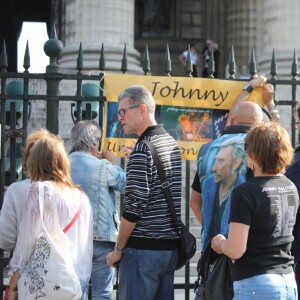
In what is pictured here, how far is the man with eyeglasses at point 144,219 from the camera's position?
5027 mm

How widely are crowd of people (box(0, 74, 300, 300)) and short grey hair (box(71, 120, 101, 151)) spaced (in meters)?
0.56

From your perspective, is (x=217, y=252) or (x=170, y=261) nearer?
(x=217, y=252)

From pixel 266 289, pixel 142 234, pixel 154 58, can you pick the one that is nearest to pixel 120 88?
pixel 142 234

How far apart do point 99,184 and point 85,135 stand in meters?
0.35

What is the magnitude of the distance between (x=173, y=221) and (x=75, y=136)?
3.51 feet

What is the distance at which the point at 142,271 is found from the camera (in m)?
5.08

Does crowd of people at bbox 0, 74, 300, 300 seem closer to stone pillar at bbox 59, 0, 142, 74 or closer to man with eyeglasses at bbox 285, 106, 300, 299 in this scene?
man with eyeglasses at bbox 285, 106, 300, 299

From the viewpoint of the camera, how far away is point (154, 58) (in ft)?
72.1

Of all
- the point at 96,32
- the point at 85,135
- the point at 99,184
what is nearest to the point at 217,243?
the point at 99,184

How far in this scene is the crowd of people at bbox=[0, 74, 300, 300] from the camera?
4391mm

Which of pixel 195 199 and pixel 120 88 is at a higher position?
pixel 120 88

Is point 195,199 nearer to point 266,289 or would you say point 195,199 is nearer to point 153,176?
point 153,176

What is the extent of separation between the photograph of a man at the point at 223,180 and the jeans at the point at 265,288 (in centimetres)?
74

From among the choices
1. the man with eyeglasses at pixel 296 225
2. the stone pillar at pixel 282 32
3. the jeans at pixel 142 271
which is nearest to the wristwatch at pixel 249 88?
the man with eyeglasses at pixel 296 225
